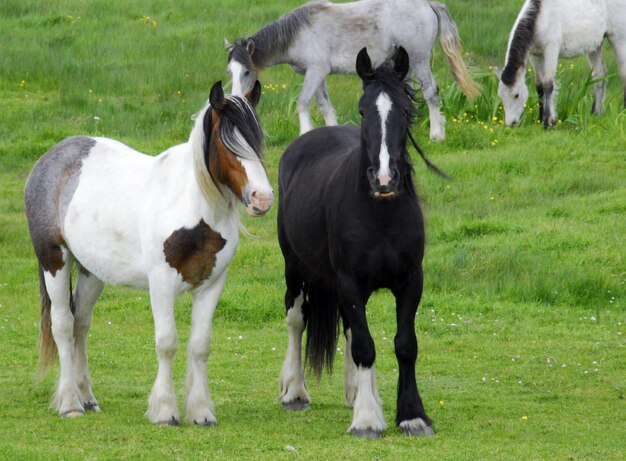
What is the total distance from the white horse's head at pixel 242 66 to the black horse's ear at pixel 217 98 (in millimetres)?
7945

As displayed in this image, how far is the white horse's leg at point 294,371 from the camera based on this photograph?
24.3ft

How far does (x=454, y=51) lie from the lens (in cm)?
1523

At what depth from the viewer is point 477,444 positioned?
20.6ft

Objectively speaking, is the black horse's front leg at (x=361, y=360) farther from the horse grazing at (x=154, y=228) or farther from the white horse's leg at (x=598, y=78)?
the white horse's leg at (x=598, y=78)

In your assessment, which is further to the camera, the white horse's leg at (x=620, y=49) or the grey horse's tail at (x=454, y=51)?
the white horse's leg at (x=620, y=49)

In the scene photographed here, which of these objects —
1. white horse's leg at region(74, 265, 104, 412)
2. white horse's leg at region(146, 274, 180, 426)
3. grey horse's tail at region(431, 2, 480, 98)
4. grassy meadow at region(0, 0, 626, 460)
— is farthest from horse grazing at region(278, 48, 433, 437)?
grey horse's tail at region(431, 2, 480, 98)

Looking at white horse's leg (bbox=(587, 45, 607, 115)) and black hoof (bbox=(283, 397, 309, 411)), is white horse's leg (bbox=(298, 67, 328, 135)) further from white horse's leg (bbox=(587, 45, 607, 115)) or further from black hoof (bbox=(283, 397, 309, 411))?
black hoof (bbox=(283, 397, 309, 411))

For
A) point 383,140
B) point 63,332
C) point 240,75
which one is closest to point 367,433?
point 383,140

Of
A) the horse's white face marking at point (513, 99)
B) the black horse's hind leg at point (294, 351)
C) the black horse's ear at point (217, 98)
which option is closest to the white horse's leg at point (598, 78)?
the horse's white face marking at point (513, 99)

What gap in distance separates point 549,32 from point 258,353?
836 cm

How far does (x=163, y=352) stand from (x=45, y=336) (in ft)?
3.61

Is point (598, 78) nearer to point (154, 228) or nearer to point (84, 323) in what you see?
point (84, 323)

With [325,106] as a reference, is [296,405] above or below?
below

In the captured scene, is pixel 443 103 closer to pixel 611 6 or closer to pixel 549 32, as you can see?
pixel 549 32
